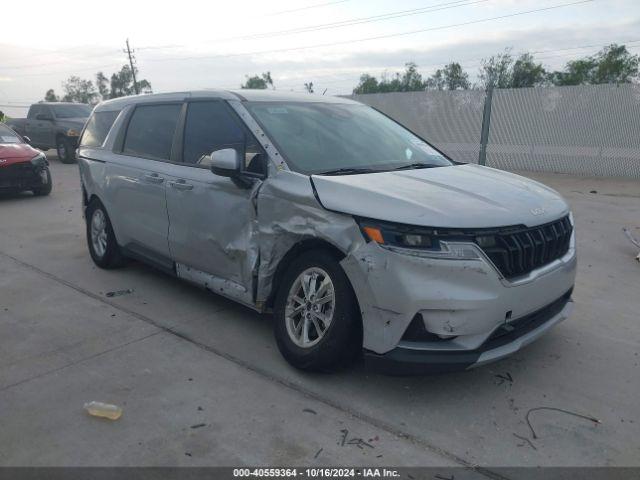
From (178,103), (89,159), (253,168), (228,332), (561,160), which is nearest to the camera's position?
(253,168)

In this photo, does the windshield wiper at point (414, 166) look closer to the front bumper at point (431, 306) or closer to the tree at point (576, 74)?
the front bumper at point (431, 306)

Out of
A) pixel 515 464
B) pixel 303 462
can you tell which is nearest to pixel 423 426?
pixel 515 464

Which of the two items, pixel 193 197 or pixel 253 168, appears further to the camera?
pixel 193 197

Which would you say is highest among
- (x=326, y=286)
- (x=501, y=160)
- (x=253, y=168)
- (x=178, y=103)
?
(x=178, y=103)

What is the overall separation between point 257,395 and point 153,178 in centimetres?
238

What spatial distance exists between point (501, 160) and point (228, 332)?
13.5 meters

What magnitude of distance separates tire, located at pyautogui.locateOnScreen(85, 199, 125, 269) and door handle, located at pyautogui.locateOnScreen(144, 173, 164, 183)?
112 centimetres

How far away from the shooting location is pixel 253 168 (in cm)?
401

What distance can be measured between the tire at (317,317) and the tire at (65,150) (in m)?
16.6

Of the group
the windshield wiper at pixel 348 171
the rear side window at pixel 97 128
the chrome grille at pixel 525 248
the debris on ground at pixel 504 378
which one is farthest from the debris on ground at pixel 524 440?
the rear side window at pixel 97 128

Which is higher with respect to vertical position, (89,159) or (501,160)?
(89,159)

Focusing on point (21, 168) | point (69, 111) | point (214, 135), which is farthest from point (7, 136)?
point (214, 135)

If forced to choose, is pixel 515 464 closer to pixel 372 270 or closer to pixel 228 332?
pixel 372 270

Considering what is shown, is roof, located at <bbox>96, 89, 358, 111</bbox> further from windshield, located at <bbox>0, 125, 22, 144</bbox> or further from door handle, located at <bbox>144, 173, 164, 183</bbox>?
windshield, located at <bbox>0, 125, 22, 144</bbox>
